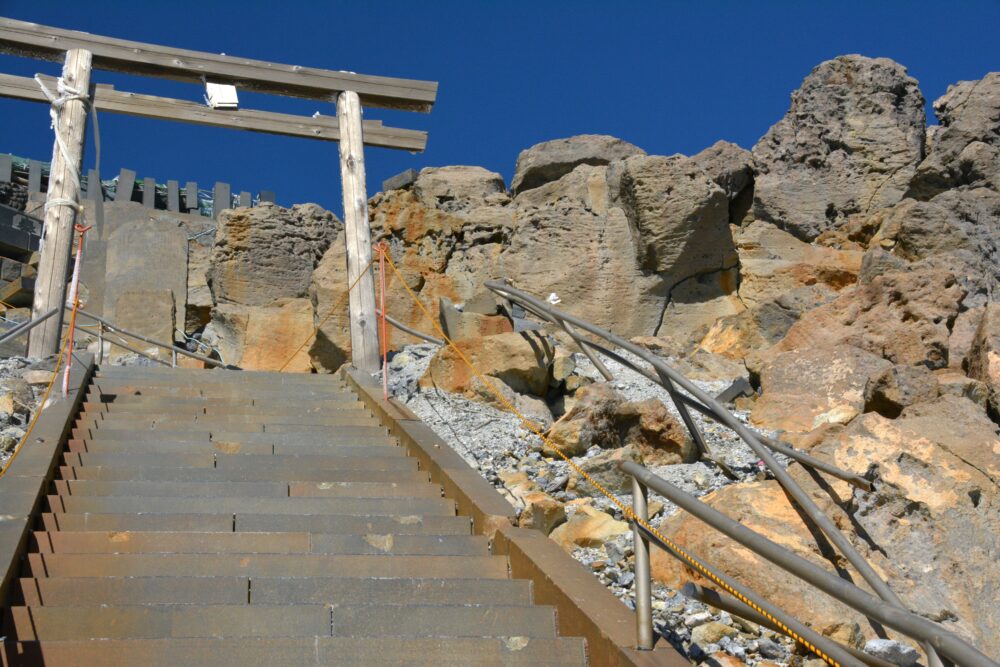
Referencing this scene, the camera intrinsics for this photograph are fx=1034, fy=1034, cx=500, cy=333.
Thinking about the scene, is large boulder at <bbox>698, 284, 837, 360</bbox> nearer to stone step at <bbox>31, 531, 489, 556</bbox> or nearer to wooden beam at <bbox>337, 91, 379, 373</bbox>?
wooden beam at <bbox>337, 91, 379, 373</bbox>

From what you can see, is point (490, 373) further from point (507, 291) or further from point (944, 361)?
point (944, 361)

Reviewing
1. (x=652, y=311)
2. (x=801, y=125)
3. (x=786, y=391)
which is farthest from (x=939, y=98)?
(x=786, y=391)

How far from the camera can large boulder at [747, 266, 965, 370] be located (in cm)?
995

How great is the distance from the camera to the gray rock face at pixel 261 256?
608 inches

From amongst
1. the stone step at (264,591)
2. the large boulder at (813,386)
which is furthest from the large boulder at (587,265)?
the stone step at (264,591)

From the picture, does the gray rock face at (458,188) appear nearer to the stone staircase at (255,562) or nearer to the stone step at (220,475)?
the stone staircase at (255,562)

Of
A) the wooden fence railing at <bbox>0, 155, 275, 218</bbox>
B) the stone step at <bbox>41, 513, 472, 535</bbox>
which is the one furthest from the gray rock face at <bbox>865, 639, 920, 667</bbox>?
the wooden fence railing at <bbox>0, 155, 275, 218</bbox>

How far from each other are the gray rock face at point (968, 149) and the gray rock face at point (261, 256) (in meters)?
9.27

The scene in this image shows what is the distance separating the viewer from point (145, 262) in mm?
17688

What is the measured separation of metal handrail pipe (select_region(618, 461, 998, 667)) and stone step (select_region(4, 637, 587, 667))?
0.82 m

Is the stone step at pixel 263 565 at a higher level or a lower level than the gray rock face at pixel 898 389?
lower

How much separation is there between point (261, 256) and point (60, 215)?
5.80 meters

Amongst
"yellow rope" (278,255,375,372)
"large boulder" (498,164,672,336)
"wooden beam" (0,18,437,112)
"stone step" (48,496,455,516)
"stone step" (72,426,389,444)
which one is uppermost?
"wooden beam" (0,18,437,112)

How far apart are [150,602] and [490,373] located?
16.8 ft
